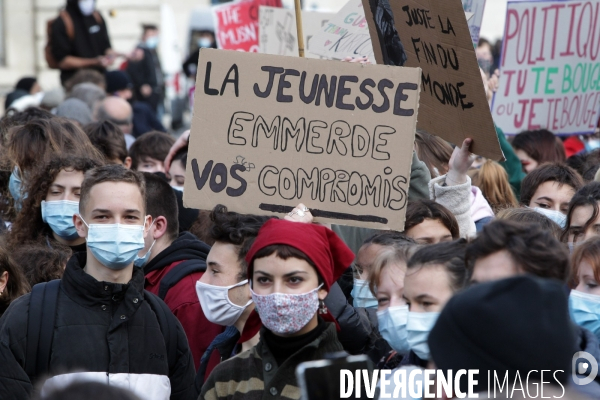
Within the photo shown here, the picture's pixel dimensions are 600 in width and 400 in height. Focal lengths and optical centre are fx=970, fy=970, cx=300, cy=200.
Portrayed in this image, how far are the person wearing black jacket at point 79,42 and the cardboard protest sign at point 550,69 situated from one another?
630 cm

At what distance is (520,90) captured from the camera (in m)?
8.36

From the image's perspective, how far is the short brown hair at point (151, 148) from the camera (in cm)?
776

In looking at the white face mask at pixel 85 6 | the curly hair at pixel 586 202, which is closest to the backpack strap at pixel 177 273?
the curly hair at pixel 586 202

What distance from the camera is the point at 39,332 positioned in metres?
4.03

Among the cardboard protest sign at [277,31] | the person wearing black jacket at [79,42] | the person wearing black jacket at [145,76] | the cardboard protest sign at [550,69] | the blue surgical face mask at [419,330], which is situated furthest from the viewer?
the person wearing black jacket at [145,76]

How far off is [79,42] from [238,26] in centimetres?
367

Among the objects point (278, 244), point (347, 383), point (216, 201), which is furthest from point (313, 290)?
point (347, 383)

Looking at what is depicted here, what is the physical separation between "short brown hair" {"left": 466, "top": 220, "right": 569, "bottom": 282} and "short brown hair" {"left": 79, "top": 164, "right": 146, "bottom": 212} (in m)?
1.96

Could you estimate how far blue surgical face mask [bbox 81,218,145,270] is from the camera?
4328mm

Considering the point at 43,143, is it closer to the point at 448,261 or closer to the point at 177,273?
the point at 177,273

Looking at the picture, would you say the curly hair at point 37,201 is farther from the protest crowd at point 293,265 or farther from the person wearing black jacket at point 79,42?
the person wearing black jacket at point 79,42

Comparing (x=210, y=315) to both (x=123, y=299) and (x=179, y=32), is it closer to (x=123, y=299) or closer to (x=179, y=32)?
(x=123, y=299)

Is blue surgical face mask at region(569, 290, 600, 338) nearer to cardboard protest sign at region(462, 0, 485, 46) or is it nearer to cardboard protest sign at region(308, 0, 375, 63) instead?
cardboard protest sign at region(308, 0, 375, 63)

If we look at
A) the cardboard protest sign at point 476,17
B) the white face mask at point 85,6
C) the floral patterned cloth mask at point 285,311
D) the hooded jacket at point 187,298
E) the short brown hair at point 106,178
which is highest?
the cardboard protest sign at point 476,17
